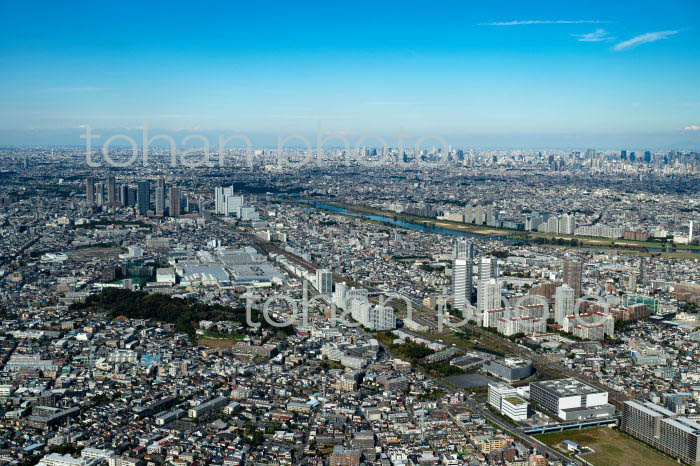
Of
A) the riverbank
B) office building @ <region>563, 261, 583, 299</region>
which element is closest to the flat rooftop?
office building @ <region>563, 261, 583, 299</region>

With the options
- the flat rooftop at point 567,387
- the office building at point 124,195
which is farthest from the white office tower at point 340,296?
the office building at point 124,195

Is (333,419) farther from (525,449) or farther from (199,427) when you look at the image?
(525,449)

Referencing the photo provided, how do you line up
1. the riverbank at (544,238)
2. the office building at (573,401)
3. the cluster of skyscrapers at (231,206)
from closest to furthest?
the office building at (573,401) < the riverbank at (544,238) < the cluster of skyscrapers at (231,206)

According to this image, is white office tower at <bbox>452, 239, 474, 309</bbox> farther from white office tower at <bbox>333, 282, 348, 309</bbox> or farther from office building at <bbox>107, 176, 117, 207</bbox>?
office building at <bbox>107, 176, 117, 207</bbox>

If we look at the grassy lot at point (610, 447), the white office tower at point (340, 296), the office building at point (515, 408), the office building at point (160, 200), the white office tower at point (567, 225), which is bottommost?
the grassy lot at point (610, 447)

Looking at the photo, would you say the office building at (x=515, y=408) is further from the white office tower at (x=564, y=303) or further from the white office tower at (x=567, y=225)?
the white office tower at (x=567, y=225)

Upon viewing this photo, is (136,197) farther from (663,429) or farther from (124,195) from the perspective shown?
(663,429)

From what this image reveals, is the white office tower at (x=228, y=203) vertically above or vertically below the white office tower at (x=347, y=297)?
above
